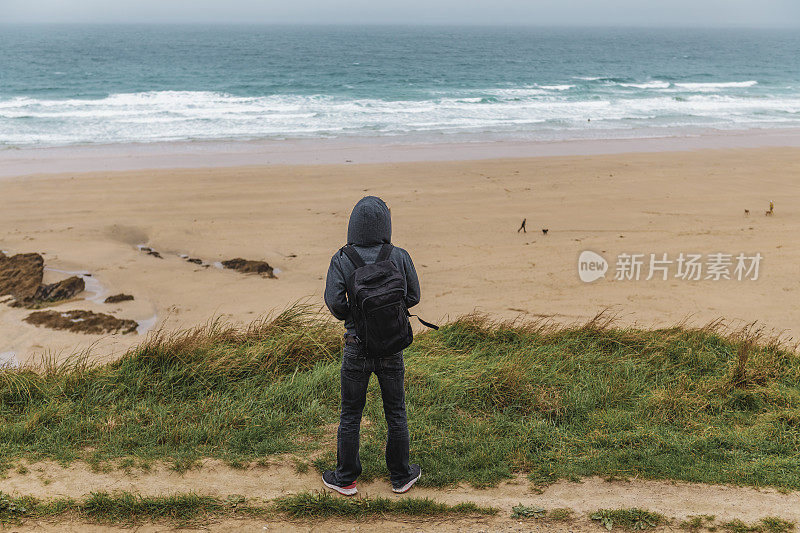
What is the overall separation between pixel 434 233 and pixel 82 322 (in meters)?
5.61

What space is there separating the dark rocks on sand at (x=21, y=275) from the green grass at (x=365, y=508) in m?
6.24

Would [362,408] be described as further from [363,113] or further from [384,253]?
[363,113]

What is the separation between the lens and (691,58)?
66875mm

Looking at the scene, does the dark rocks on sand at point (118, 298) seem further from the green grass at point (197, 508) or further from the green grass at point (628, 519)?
the green grass at point (628, 519)

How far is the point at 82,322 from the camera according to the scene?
7.68 meters

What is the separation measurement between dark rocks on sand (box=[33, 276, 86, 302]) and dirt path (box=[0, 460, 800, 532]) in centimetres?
499

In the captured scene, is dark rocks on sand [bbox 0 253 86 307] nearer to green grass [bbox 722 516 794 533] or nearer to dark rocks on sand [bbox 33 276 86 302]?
dark rocks on sand [bbox 33 276 86 302]

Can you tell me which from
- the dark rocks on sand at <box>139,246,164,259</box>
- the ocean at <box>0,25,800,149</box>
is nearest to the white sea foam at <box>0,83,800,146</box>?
the ocean at <box>0,25,800,149</box>

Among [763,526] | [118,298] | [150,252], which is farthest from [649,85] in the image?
[763,526]

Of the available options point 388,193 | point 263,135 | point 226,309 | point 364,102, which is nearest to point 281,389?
point 226,309

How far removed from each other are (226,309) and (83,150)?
13.1 m

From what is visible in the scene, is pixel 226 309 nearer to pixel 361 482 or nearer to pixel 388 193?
pixel 361 482
